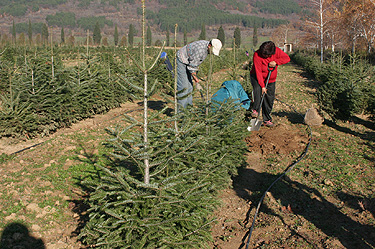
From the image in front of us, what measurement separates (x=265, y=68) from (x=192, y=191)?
13.1 ft

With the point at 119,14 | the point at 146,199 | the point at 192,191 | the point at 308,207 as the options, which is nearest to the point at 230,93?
the point at 308,207

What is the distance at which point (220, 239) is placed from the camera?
3.49 metres

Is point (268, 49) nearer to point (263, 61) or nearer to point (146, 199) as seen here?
point (263, 61)

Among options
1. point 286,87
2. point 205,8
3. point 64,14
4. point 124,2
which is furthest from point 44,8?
point 286,87

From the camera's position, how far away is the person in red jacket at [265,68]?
597cm

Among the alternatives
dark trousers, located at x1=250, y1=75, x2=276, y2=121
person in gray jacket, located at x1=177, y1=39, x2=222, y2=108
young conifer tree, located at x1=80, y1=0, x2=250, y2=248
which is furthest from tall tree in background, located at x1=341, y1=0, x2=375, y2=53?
young conifer tree, located at x1=80, y1=0, x2=250, y2=248

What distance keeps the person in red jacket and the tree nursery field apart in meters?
0.62

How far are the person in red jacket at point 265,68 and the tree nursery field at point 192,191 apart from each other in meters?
0.62

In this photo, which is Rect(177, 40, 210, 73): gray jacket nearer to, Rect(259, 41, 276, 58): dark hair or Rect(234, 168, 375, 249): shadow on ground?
Rect(259, 41, 276, 58): dark hair

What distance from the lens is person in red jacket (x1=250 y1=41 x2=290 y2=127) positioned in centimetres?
597

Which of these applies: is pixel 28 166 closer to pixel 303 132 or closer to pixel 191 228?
pixel 191 228

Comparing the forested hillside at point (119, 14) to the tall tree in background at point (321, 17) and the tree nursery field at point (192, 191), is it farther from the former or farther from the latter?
the tree nursery field at point (192, 191)

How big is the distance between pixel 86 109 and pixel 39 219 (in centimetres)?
439

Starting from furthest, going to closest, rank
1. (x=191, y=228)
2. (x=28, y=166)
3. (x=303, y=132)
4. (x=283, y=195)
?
(x=303, y=132) → (x=28, y=166) → (x=283, y=195) → (x=191, y=228)
